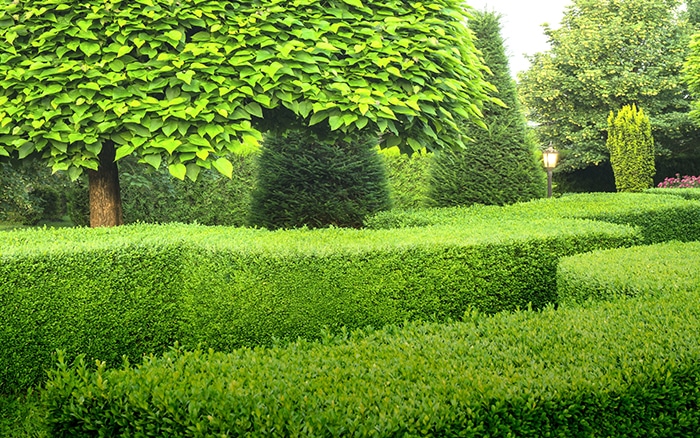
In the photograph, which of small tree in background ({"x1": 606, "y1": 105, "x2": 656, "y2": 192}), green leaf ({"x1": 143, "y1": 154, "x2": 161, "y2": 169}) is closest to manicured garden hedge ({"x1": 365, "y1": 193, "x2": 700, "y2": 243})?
green leaf ({"x1": 143, "y1": 154, "x2": 161, "y2": 169})

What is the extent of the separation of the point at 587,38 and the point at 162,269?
108 feet

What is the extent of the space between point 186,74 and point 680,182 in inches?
1110

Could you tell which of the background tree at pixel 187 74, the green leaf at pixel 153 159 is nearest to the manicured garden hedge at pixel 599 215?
the background tree at pixel 187 74

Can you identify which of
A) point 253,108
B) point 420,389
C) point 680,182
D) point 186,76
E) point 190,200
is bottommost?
point 420,389

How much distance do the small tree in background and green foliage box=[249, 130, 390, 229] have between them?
2027 centimetres

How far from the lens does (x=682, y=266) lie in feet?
17.1

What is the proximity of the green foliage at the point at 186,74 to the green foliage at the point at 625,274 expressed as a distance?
2642 millimetres

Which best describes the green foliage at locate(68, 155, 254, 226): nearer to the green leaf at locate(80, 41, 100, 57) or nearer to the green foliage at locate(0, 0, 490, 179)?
the green foliage at locate(0, 0, 490, 179)

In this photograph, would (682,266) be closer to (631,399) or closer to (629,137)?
(631,399)

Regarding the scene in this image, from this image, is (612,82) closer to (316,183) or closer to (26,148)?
(316,183)

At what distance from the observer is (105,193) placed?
26.7ft

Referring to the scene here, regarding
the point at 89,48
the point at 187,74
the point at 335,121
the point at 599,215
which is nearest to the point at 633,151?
the point at 599,215

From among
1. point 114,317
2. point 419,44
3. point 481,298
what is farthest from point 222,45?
point 481,298

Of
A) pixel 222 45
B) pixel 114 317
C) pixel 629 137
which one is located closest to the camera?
pixel 114 317
